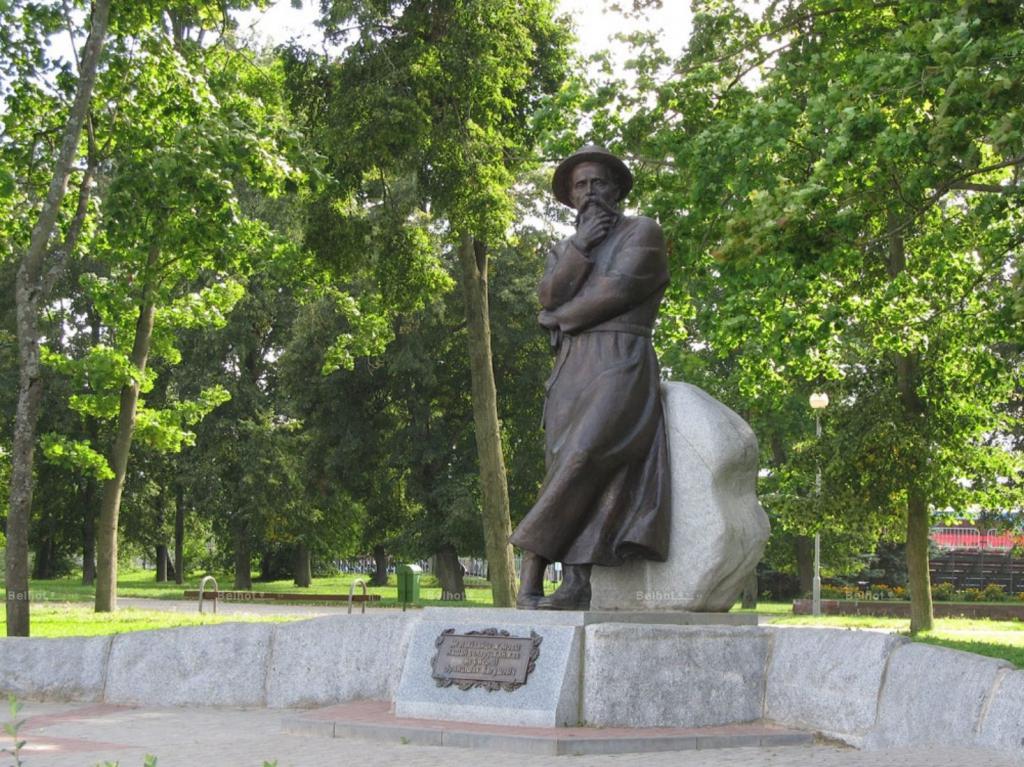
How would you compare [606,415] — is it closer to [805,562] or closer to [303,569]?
[805,562]

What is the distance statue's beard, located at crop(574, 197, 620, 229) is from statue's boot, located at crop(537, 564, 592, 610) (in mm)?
2366

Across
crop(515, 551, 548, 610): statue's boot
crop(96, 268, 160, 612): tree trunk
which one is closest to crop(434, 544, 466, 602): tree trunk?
crop(96, 268, 160, 612): tree trunk

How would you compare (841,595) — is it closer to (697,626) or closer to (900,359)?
(900,359)

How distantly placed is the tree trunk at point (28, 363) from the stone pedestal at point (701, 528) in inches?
246

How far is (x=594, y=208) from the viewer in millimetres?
9195

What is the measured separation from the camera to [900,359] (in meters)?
23.4

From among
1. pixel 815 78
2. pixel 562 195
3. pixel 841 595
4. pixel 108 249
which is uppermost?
pixel 815 78

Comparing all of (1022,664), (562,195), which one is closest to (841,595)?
(1022,664)

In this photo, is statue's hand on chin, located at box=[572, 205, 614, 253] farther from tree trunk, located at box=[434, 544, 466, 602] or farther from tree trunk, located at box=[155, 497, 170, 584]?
tree trunk, located at box=[155, 497, 170, 584]

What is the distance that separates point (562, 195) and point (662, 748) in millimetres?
4079

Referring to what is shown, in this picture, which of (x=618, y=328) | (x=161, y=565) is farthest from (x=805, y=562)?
(x=618, y=328)

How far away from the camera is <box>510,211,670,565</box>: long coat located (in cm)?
860

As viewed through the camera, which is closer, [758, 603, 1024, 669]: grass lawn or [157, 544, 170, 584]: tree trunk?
[758, 603, 1024, 669]: grass lawn

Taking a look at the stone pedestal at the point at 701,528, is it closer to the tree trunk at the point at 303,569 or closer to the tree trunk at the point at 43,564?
the tree trunk at the point at 303,569
